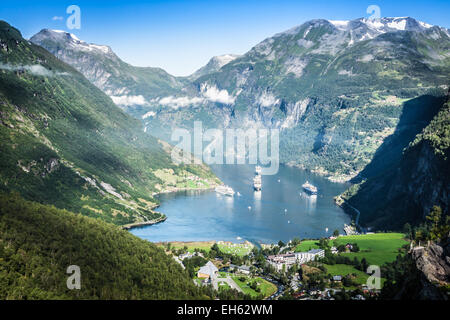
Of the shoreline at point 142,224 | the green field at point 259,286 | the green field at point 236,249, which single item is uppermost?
the shoreline at point 142,224

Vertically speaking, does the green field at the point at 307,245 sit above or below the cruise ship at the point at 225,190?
below

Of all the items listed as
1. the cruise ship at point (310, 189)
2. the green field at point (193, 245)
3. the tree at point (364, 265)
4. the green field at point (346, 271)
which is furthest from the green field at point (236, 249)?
the cruise ship at point (310, 189)

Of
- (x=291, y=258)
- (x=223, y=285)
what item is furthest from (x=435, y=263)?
(x=291, y=258)

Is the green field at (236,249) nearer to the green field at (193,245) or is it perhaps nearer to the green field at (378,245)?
the green field at (193,245)

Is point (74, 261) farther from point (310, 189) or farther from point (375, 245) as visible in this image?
point (310, 189)

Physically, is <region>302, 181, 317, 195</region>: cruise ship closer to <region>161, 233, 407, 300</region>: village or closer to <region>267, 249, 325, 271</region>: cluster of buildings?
<region>161, 233, 407, 300</region>: village
